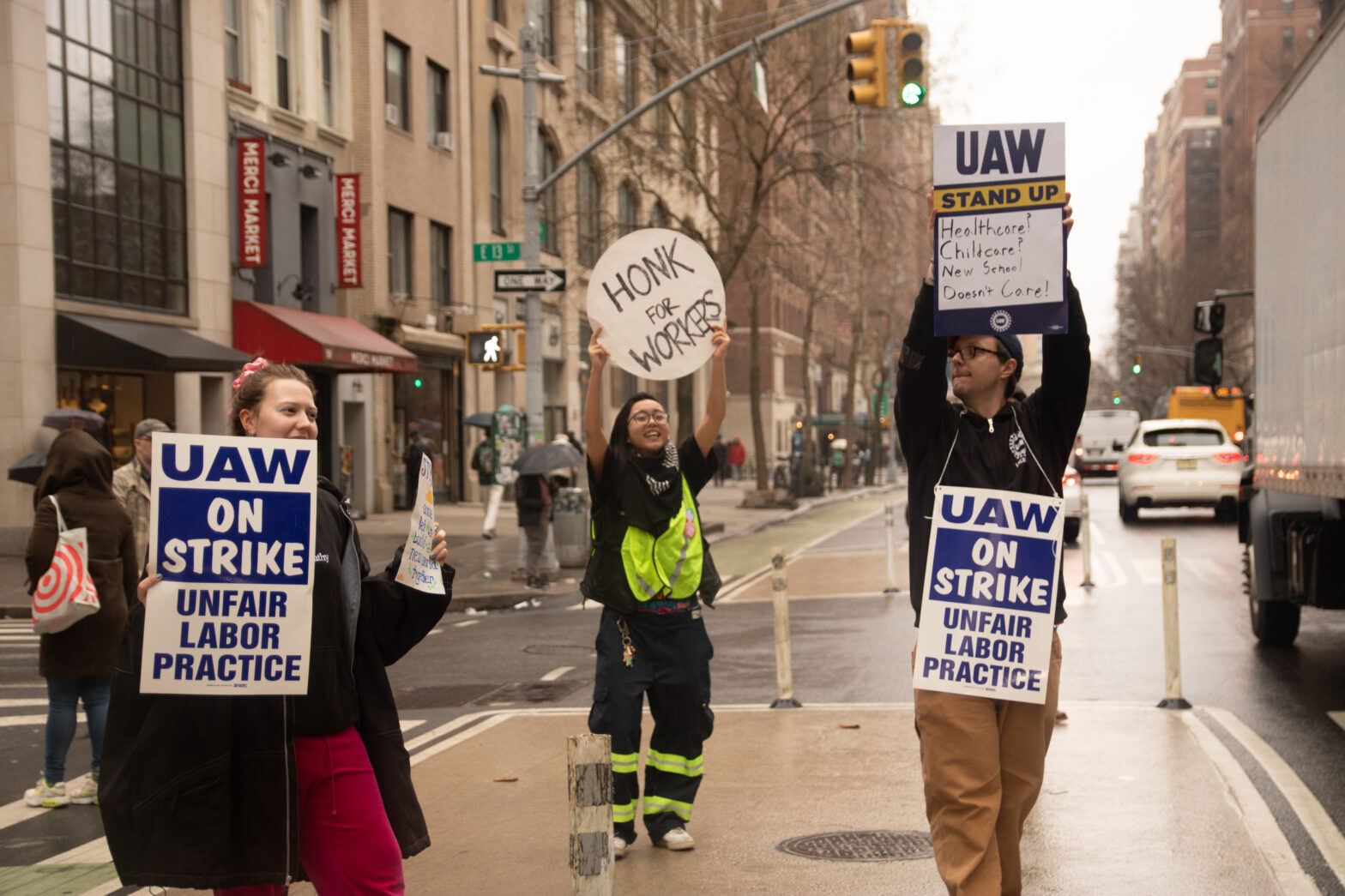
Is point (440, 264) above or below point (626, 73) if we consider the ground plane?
below

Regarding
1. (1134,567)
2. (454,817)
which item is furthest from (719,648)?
(1134,567)

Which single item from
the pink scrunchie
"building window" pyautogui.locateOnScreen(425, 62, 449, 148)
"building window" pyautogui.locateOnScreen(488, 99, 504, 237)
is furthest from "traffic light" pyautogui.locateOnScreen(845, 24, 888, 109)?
"building window" pyautogui.locateOnScreen(488, 99, 504, 237)

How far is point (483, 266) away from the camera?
37.2 meters

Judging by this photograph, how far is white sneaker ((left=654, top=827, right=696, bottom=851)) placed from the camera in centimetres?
617

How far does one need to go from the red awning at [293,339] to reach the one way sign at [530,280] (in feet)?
21.1

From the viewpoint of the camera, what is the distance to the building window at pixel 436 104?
3431 cm

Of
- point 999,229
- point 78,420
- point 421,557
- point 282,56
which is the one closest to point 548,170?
point 282,56

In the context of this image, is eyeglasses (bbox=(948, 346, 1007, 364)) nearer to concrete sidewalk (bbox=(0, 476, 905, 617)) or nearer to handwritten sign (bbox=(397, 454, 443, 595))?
handwritten sign (bbox=(397, 454, 443, 595))

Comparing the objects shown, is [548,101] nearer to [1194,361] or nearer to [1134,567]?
[1134,567]

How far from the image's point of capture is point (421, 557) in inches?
149

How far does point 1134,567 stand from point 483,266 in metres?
21.6

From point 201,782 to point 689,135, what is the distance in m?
29.5

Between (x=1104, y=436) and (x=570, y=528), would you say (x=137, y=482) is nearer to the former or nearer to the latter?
(x=570, y=528)

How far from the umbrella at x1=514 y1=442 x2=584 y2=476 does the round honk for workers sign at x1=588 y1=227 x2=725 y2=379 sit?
35.5 feet
